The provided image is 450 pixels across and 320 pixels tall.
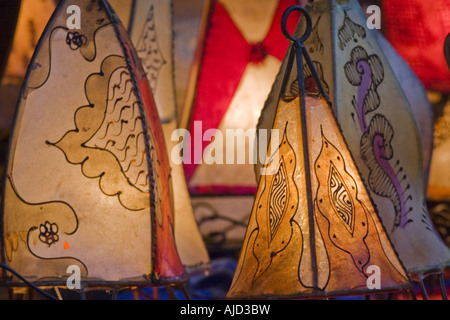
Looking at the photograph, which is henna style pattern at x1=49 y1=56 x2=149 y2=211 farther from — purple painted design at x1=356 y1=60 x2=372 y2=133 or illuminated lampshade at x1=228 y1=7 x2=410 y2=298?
purple painted design at x1=356 y1=60 x2=372 y2=133

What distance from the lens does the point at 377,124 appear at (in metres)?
1.22

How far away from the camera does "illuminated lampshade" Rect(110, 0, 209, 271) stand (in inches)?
55.9

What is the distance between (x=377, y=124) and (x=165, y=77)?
511 mm

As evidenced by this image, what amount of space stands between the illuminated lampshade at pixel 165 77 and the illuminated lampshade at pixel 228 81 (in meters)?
0.26

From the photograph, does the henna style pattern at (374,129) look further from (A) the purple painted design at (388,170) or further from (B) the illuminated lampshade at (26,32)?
(B) the illuminated lampshade at (26,32)

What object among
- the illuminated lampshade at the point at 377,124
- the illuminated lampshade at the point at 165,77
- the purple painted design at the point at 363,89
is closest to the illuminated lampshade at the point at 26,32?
the illuminated lampshade at the point at 165,77

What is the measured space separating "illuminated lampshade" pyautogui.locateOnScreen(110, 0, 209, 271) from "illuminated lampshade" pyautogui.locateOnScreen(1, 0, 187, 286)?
28cm

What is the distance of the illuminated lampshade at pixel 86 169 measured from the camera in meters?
1.05

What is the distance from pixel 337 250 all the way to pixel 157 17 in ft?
2.47

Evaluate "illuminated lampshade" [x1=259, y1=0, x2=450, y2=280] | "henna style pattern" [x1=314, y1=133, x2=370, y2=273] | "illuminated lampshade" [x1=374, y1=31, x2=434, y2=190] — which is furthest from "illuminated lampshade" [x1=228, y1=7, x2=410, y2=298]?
"illuminated lampshade" [x1=374, y1=31, x2=434, y2=190]

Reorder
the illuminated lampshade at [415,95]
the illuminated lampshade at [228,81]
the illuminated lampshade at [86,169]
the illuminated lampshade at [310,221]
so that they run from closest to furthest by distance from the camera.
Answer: the illuminated lampshade at [310,221]
the illuminated lampshade at [86,169]
the illuminated lampshade at [415,95]
the illuminated lampshade at [228,81]

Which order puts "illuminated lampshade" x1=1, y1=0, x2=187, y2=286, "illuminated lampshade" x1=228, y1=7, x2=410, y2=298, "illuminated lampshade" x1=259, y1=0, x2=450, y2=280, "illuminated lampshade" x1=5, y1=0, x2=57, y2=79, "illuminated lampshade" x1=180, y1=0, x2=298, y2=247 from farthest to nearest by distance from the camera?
"illuminated lampshade" x1=180, y1=0, x2=298, y2=247 < "illuminated lampshade" x1=5, y1=0, x2=57, y2=79 < "illuminated lampshade" x1=259, y1=0, x2=450, y2=280 < "illuminated lampshade" x1=1, y1=0, x2=187, y2=286 < "illuminated lampshade" x1=228, y1=7, x2=410, y2=298

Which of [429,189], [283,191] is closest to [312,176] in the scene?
[283,191]
